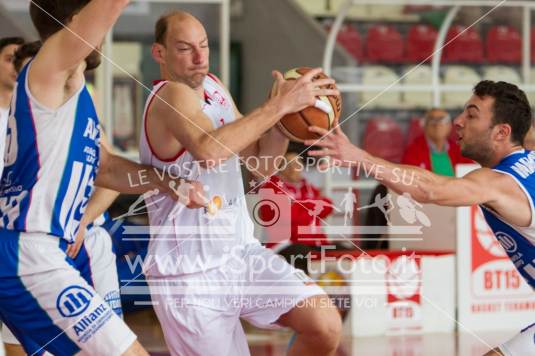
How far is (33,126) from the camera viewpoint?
3016mm

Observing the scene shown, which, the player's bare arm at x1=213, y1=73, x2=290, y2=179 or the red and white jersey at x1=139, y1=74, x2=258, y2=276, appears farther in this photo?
the player's bare arm at x1=213, y1=73, x2=290, y2=179

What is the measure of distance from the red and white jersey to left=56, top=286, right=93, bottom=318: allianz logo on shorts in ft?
2.57

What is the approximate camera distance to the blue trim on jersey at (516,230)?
3.79 meters

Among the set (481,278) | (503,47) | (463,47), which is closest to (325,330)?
(481,278)

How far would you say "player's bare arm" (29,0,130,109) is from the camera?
2.89 meters

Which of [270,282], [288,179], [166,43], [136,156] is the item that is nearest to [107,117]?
[136,156]

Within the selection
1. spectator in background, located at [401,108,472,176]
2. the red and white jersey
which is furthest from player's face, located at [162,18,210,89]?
spectator in background, located at [401,108,472,176]

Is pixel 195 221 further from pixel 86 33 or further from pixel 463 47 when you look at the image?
pixel 463 47

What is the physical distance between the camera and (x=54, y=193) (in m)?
3.07

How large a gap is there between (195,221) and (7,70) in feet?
4.93

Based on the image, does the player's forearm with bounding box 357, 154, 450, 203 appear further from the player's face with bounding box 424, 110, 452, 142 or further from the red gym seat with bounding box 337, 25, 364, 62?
the red gym seat with bounding box 337, 25, 364, 62

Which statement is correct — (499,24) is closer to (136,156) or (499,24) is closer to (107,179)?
(136,156)

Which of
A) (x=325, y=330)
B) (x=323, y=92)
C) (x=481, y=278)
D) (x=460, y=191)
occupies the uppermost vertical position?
(x=323, y=92)

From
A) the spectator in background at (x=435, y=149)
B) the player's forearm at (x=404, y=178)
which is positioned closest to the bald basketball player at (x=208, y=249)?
the player's forearm at (x=404, y=178)
